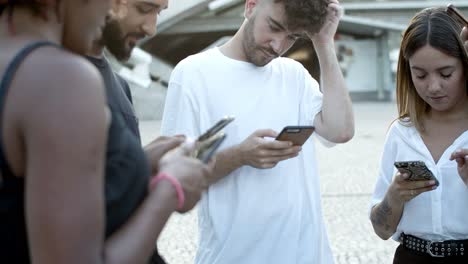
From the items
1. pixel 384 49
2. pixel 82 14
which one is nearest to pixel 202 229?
pixel 82 14

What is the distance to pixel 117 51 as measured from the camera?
1.65 meters

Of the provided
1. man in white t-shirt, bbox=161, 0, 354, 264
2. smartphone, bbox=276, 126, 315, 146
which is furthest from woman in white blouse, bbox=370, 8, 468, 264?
smartphone, bbox=276, 126, 315, 146

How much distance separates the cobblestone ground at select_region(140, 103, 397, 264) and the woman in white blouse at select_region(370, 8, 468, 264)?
1.80 meters

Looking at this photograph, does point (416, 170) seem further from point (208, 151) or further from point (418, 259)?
point (208, 151)

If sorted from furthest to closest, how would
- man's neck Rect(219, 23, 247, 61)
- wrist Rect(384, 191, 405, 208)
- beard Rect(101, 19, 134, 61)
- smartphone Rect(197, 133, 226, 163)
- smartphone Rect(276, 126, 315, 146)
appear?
man's neck Rect(219, 23, 247, 61) → wrist Rect(384, 191, 405, 208) → smartphone Rect(276, 126, 315, 146) → beard Rect(101, 19, 134, 61) → smartphone Rect(197, 133, 226, 163)

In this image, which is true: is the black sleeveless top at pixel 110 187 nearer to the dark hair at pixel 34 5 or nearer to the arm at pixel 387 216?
the dark hair at pixel 34 5

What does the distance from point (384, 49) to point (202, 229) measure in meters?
23.4

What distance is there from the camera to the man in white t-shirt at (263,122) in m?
2.23

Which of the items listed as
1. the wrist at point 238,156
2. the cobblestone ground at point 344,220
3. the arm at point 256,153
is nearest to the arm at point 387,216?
the arm at point 256,153

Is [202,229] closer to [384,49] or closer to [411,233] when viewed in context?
[411,233]

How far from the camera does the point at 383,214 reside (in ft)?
7.80

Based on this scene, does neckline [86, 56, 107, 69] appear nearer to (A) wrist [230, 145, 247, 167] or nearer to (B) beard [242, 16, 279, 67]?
(A) wrist [230, 145, 247, 167]

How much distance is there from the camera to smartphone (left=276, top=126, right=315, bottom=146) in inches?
81.0

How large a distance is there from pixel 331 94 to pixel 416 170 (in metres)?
0.40
